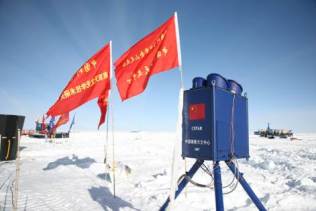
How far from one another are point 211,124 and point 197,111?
1.01 ft

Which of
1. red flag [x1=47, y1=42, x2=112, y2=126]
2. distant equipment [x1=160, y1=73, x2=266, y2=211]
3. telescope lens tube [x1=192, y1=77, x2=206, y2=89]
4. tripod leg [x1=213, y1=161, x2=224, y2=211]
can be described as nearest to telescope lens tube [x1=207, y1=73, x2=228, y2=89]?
distant equipment [x1=160, y1=73, x2=266, y2=211]

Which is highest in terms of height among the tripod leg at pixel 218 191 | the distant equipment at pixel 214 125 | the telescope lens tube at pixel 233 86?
the telescope lens tube at pixel 233 86

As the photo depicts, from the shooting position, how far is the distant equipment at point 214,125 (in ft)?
10.3

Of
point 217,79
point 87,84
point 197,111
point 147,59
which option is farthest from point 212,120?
point 87,84

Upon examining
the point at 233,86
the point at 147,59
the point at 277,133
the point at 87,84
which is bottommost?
the point at 277,133

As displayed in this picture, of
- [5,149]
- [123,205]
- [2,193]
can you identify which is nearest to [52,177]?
[2,193]

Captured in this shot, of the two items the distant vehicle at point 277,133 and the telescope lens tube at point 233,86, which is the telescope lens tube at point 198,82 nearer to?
the telescope lens tube at point 233,86

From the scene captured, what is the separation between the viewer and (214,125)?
312 centimetres

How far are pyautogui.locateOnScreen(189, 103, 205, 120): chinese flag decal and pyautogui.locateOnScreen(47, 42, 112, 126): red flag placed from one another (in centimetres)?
297

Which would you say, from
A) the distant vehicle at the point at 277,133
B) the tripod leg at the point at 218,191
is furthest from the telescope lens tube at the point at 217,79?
the distant vehicle at the point at 277,133

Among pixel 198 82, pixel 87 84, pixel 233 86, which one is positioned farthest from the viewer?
pixel 87 84

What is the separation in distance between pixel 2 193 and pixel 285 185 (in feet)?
29.7

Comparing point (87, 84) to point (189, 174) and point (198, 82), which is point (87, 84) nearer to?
point (198, 82)

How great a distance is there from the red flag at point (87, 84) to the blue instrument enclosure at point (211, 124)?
2.98 meters
